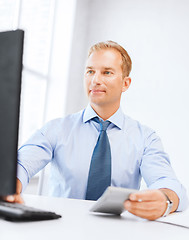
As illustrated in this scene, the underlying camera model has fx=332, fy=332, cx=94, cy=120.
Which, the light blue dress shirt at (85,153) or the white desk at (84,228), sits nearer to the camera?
the white desk at (84,228)

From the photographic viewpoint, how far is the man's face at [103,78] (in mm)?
1663

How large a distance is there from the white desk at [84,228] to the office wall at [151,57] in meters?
2.82

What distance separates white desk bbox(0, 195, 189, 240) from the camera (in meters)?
0.72

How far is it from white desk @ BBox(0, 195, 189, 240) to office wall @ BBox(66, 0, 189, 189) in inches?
111

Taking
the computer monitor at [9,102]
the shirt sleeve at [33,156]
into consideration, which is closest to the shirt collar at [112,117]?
the shirt sleeve at [33,156]

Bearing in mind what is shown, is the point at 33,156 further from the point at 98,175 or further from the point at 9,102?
the point at 9,102

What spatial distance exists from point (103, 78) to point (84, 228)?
0.98 meters

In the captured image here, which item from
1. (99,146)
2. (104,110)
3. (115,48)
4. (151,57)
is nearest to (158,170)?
(99,146)

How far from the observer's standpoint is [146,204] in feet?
3.28

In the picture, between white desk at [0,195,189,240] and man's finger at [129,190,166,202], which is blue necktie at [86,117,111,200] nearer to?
white desk at [0,195,189,240]

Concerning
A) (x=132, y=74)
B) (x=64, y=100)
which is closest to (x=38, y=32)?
(x=64, y=100)

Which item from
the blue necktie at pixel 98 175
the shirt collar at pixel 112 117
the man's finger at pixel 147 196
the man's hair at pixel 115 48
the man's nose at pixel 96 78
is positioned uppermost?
the man's hair at pixel 115 48

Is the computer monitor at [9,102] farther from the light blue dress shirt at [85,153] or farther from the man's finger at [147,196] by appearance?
the light blue dress shirt at [85,153]

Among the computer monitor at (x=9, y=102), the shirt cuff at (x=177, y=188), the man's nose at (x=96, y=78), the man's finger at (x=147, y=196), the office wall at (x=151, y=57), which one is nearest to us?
the computer monitor at (x=9, y=102)
